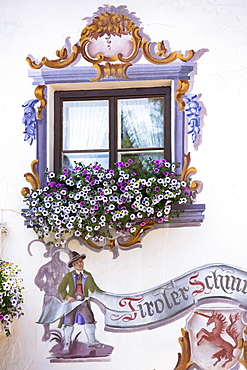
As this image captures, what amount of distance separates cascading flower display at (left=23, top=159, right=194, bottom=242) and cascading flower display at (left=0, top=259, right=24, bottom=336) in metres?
0.50

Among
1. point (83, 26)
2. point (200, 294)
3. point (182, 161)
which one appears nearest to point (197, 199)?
point (182, 161)

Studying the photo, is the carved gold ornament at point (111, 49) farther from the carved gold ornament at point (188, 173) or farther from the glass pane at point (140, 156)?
the carved gold ornament at point (188, 173)

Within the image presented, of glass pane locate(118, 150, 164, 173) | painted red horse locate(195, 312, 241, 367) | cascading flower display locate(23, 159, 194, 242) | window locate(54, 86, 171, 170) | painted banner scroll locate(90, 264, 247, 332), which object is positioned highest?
window locate(54, 86, 171, 170)

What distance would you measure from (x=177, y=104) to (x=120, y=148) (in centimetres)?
64

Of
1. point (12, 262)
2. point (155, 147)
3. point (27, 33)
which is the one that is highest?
point (27, 33)

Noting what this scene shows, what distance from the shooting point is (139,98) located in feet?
24.3

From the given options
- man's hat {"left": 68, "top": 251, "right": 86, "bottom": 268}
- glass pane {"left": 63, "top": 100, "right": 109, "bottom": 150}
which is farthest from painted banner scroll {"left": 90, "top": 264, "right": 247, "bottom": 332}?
glass pane {"left": 63, "top": 100, "right": 109, "bottom": 150}

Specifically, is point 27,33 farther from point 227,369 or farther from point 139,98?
point 227,369

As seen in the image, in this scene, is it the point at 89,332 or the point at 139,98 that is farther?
the point at 139,98

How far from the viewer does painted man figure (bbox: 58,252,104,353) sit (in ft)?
22.6

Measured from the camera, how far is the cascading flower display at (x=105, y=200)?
6.82 m

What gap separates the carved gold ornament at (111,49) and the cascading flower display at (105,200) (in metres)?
0.93

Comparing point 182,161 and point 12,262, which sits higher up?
point 182,161

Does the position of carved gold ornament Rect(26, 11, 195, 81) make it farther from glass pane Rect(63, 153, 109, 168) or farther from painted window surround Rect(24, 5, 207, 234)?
glass pane Rect(63, 153, 109, 168)
